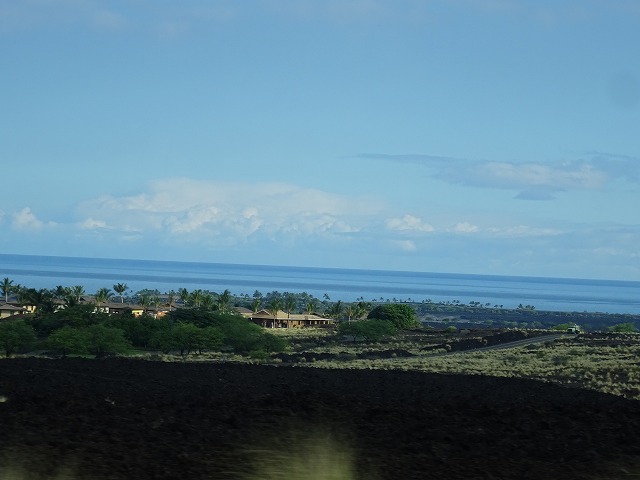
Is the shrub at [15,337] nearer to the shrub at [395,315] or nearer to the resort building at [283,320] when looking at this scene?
the shrub at [395,315]

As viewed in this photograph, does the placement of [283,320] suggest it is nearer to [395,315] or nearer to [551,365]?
[395,315]

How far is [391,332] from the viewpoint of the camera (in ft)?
345

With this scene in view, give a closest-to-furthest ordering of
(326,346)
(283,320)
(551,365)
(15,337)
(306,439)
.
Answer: (306,439), (551,365), (15,337), (326,346), (283,320)

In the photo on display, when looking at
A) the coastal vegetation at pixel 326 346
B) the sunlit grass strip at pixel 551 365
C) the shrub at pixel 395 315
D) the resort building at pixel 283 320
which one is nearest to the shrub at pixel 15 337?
the coastal vegetation at pixel 326 346

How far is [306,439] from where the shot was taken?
1490 centimetres

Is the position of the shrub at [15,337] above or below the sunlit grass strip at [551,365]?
below

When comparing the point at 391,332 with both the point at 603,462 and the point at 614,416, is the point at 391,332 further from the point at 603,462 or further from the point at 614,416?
the point at 603,462

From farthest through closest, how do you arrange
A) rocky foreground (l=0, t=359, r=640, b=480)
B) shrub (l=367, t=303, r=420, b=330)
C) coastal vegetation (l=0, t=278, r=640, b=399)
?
shrub (l=367, t=303, r=420, b=330) → coastal vegetation (l=0, t=278, r=640, b=399) → rocky foreground (l=0, t=359, r=640, b=480)

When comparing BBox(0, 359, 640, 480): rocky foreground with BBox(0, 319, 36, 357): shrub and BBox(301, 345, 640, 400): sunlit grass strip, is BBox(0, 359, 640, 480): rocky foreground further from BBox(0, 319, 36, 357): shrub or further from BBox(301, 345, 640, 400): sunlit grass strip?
BBox(0, 319, 36, 357): shrub

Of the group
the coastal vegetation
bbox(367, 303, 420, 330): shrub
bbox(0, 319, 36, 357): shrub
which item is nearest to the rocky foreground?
the coastal vegetation

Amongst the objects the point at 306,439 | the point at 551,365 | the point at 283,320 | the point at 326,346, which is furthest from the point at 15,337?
the point at 283,320

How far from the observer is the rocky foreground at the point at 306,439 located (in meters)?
12.5

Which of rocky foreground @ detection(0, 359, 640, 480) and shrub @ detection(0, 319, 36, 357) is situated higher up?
Result: rocky foreground @ detection(0, 359, 640, 480)

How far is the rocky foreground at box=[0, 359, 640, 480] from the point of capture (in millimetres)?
12477
